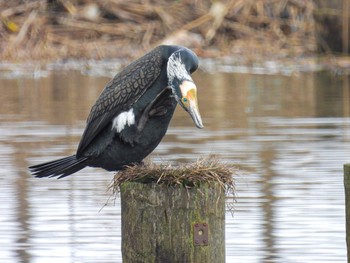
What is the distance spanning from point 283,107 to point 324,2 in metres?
8.15

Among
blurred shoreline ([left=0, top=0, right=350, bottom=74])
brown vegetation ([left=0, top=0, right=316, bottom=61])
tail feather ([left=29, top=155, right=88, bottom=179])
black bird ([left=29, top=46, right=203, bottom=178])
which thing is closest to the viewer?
black bird ([left=29, top=46, right=203, bottom=178])

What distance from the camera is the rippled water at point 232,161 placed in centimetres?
758

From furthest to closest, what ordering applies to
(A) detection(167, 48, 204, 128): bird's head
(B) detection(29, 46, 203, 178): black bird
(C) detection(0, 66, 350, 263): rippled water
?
(C) detection(0, 66, 350, 263): rippled water < (B) detection(29, 46, 203, 178): black bird < (A) detection(167, 48, 204, 128): bird's head

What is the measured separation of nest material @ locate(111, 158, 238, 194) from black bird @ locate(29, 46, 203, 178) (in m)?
0.52

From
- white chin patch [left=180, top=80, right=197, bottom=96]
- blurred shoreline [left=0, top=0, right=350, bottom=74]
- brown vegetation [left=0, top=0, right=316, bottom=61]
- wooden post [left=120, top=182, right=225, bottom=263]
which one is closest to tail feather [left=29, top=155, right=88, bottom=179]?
white chin patch [left=180, top=80, right=197, bottom=96]

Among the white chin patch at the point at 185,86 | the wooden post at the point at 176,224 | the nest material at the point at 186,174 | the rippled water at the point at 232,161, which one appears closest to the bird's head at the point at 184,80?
the white chin patch at the point at 185,86

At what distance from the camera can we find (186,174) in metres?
5.71

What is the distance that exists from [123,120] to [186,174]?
93 centimetres

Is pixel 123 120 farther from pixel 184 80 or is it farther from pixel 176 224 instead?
pixel 176 224

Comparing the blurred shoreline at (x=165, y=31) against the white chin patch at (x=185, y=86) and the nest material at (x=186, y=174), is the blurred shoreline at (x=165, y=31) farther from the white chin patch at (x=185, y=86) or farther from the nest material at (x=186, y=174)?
the nest material at (x=186, y=174)

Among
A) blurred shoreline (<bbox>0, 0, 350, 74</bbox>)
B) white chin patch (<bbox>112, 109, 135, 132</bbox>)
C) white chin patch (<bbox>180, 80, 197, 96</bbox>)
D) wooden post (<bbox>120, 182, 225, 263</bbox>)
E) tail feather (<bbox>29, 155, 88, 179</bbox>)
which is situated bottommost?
wooden post (<bbox>120, 182, 225, 263</bbox>)

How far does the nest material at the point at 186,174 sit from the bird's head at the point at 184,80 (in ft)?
0.69

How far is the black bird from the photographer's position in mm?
6480

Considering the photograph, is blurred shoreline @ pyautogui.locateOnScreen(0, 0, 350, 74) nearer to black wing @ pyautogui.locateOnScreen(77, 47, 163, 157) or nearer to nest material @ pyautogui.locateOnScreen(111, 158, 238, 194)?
black wing @ pyautogui.locateOnScreen(77, 47, 163, 157)
